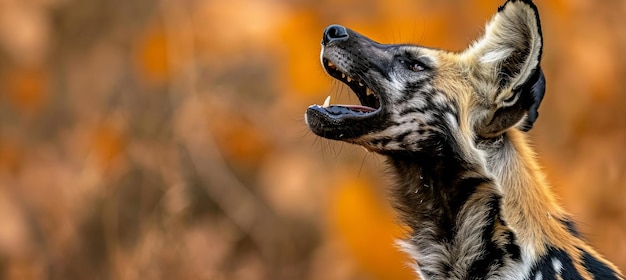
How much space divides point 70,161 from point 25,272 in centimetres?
106

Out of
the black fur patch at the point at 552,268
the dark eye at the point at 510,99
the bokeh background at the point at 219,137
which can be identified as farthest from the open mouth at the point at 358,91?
the bokeh background at the point at 219,137

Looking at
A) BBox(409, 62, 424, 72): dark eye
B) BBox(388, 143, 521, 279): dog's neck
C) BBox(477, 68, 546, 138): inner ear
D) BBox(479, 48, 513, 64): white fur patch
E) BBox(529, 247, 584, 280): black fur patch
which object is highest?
BBox(479, 48, 513, 64): white fur patch

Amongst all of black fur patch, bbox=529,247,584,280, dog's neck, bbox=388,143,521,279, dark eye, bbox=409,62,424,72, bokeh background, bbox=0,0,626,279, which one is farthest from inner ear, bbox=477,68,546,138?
bokeh background, bbox=0,0,626,279

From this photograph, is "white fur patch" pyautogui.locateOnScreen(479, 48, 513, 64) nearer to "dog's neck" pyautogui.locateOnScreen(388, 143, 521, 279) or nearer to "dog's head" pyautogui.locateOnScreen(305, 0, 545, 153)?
"dog's head" pyautogui.locateOnScreen(305, 0, 545, 153)

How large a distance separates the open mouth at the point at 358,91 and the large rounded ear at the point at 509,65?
1.52 ft

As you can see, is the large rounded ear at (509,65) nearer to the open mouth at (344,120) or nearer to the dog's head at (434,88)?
the dog's head at (434,88)

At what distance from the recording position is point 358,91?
527 centimetres

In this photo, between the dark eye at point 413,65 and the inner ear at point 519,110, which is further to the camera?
the dark eye at point 413,65

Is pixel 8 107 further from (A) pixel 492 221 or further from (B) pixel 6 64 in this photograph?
(A) pixel 492 221

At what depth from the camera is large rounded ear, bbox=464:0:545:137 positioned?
4.82m

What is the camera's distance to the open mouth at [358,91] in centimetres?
508

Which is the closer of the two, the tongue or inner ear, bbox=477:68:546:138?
inner ear, bbox=477:68:546:138

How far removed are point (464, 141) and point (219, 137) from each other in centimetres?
620

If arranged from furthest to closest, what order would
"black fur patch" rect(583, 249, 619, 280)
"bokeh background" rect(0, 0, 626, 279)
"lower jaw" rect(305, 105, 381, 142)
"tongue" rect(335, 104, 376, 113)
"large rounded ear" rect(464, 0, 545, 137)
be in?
"bokeh background" rect(0, 0, 626, 279), "tongue" rect(335, 104, 376, 113), "lower jaw" rect(305, 105, 381, 142), "large rounded ear" rect(464, 0, 545, 137), "black fur patch" rect(583, 249, 619, 280)
